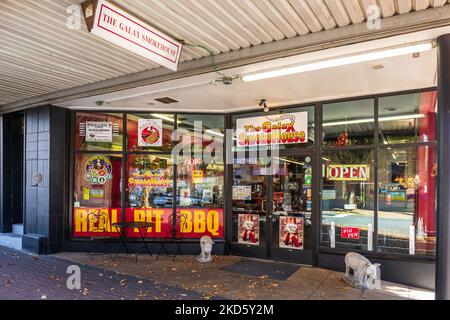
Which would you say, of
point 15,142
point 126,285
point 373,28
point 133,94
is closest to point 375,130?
point 373,28

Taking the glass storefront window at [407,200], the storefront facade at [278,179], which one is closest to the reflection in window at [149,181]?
the storefront facade at [278,179]

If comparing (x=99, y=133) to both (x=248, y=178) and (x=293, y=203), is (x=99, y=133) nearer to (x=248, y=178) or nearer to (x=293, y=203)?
(x=248, y=178)

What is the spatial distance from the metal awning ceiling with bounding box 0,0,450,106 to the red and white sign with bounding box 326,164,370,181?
124 inches

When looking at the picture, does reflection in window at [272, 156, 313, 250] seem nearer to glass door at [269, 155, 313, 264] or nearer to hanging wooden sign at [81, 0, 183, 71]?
A: glass door at [269, 155, 313, 264]

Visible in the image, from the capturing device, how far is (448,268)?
3602 mm

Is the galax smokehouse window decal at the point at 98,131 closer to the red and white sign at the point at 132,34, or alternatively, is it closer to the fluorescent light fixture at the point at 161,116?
the fluorescent light fixture at the point at 161,116

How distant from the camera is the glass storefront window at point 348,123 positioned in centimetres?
649

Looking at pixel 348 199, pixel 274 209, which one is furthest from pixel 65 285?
pixel 348 199

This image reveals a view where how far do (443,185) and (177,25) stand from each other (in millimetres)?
3349

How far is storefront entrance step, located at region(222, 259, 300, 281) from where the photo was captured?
6272 mm

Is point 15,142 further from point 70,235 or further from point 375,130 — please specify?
point 375,130

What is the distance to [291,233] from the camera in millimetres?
7199

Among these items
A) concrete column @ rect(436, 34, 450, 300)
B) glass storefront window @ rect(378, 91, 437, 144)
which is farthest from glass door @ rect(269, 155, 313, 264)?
concrete column @ rect(436, 34, 450, 300)

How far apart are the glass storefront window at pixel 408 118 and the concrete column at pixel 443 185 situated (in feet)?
8.26
